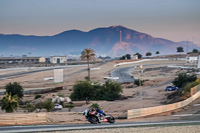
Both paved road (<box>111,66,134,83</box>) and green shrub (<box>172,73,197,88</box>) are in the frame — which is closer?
green shrub (<box>172,73,197,88</box>)

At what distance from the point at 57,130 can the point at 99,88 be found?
117 ft

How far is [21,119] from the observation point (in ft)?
67.7

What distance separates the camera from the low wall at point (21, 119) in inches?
790

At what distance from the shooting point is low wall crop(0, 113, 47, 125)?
790 inches

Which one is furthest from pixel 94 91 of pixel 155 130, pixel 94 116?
pixel 155 130

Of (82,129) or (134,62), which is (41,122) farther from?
(134,62)

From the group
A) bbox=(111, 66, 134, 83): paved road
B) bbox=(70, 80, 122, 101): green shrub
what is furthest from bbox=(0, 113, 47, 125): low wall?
bbox=(111, 66, 134, 83): paved road

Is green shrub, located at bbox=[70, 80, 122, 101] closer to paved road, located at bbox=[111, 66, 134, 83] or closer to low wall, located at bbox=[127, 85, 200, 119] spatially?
low wall, located at bbox=[127, 85, 200, 119]

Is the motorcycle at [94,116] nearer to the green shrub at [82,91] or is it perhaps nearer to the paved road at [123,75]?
the green shrub at [82,91]

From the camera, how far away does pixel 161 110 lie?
29.7m

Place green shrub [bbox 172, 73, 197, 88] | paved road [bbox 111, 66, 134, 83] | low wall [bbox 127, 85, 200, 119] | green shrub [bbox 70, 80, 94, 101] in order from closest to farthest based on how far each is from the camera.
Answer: low wall [bbox 127, 85, 200, 119] → green shrub [bbox 70, 80, 94, 101] → green shrub [bbox 172, 73, 197, 88] → paved road [bbox 111, 66, 134, 83]

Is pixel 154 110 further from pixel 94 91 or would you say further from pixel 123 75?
pixel 123 75

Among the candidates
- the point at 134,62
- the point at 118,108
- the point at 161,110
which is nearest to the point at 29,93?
the point at 118,108

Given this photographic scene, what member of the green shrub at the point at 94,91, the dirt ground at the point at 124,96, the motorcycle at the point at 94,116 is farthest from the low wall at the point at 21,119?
the green shrub at the point at 94,91
